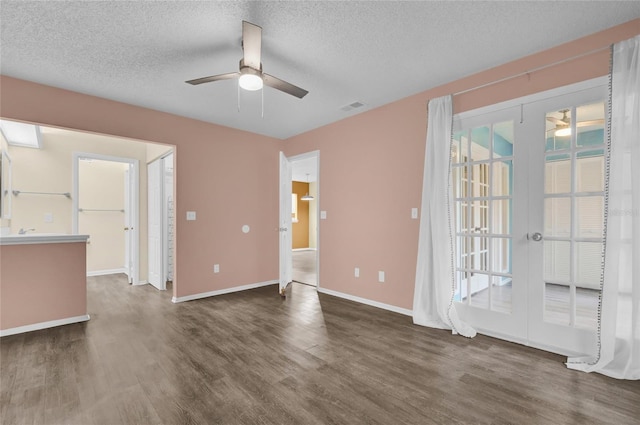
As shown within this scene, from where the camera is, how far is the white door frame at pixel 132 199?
5.07 metres

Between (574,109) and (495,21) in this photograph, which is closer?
(495,21)

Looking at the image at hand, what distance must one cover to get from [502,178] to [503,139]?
384mm

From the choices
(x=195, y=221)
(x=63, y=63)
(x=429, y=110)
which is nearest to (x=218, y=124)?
(x=195, y=221)

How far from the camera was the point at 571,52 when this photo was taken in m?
2.46

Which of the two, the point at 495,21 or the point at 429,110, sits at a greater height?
the point at 495,21

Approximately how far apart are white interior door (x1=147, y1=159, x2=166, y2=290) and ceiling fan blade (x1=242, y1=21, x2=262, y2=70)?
345 centimetres

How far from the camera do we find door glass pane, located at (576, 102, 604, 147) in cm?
240

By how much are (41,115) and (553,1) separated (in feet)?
15.4

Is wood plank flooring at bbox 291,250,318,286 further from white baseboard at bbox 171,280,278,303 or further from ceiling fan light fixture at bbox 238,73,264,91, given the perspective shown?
ceiling fan light fixture at bbox 238,73,264,91

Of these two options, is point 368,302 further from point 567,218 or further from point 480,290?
point 567,218

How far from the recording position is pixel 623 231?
218 cm

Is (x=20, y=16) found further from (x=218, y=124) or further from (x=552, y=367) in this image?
(x=552, y=367)

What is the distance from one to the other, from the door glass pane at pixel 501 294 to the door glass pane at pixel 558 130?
50.0 inches

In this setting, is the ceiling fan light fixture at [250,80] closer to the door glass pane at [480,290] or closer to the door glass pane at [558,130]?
the door glass pane at [558,130]
